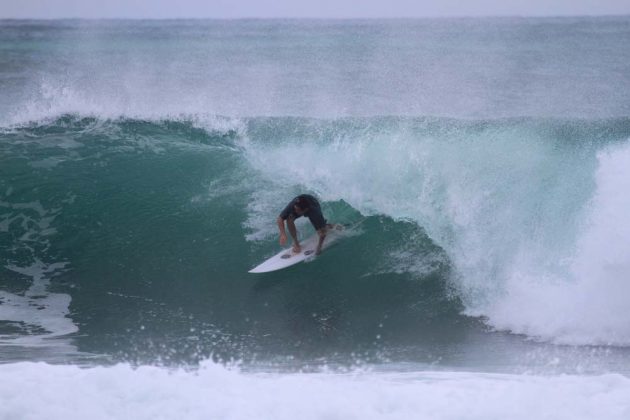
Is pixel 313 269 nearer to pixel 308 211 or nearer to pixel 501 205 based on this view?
pixel 308 211

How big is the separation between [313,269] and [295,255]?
34 centimetres

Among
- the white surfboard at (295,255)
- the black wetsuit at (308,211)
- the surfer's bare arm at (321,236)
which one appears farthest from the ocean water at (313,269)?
the black wetsuit at (308,211)

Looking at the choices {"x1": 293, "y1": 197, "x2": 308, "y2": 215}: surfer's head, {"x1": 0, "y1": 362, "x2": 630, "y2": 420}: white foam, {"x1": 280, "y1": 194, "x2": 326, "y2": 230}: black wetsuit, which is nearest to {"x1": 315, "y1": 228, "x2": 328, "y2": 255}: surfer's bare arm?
{"x1": 280, "y1": 194, "x2": 326, "y2": 230}: black wetsuit

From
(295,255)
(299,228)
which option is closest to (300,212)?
(295,255)

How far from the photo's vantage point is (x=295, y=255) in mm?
9281

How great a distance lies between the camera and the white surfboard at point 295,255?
30.2 ft

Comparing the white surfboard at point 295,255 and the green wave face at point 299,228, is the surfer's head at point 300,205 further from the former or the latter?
the green wave face at point 299,228

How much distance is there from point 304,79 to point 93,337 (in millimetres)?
15973

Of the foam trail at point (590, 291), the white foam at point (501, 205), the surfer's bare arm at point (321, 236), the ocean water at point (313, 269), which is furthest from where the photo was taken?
the surfer's bare arm at point (321, 236)

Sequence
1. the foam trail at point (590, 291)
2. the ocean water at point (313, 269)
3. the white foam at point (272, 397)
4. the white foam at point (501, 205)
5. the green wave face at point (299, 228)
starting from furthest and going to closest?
the white foam at point (501, 205) → the green wave face at point (299, 228) → the foam trail at point (590, 291) → the ocean water at point (313, 269) → the white foam at point (272, 397)

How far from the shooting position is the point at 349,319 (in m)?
8.21

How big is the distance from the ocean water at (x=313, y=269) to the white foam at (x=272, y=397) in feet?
0.06

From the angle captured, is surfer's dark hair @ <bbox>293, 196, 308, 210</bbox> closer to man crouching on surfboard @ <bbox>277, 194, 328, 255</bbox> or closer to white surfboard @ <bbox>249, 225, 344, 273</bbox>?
man crouching on surfboard @ <bbox>277, 194, 328, 255</bbox>

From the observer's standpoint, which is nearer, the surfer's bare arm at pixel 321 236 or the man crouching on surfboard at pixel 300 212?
the man crouching on surfboard at pixel 300 212
